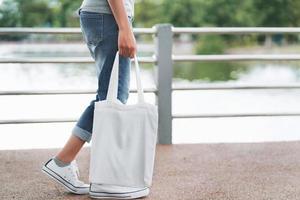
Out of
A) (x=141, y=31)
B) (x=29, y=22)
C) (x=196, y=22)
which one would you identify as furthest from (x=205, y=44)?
(x=141, y=31)

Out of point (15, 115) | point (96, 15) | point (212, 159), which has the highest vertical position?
point (96, 15)

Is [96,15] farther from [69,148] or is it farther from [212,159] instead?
[212,159]

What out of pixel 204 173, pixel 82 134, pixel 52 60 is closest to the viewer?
pixel 82 134

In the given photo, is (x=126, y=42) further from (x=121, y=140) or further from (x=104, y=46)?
(x=121, y=140)

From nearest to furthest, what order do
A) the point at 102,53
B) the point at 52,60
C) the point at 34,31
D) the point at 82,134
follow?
the point at 102,53, the point at 82,134, the point at 34,31, the point at 52,60

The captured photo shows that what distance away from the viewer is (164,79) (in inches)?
148

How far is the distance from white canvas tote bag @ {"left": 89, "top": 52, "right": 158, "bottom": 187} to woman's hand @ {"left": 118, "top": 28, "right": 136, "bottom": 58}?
0.14ft

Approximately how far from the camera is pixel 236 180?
2875 millimetres

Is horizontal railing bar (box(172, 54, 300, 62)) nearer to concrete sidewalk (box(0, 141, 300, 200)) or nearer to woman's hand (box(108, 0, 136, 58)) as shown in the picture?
concrete sidewalk (box(0, 141, 300, 200))

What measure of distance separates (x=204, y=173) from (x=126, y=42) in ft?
3.40

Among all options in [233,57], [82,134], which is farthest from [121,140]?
[233,57]

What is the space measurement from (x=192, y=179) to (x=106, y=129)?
76 centimetres

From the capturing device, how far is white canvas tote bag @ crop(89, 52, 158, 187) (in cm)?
230

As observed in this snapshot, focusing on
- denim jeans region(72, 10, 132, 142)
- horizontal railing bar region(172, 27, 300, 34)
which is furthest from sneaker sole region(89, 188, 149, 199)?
horizontal railing bar region(172, 27, 300, 34)
